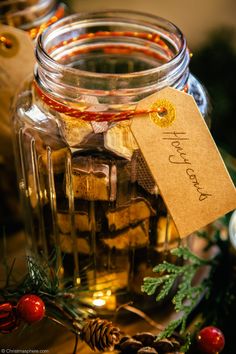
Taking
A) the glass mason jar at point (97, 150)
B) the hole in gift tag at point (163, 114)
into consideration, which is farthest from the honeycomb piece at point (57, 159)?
the hole in gift tag at point (163, 114)

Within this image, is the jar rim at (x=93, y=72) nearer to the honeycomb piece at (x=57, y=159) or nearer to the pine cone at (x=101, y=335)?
the honeycomb piece at (x=57, y=159)

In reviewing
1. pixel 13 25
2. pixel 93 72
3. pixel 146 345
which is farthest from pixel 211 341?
pixel 13 25

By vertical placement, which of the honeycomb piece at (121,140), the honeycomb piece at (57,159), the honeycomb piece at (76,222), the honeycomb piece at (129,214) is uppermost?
the honeycomb piece at (121,140)

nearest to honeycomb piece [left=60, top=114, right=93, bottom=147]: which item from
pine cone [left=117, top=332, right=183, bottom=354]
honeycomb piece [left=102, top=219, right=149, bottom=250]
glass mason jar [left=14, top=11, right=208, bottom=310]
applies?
glass mason jar [left=14, top=11, right=208, bottom=310]

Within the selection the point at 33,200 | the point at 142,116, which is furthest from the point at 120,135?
the point at 33,200

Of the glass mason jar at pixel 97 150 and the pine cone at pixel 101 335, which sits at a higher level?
the glass mason jar at pixel 97 150

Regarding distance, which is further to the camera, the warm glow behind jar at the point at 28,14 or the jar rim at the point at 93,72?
the warm glow behind jar at the point at 28,14
